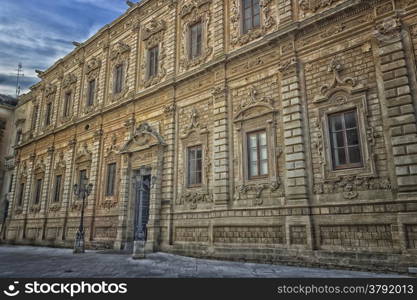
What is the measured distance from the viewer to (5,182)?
26062mm

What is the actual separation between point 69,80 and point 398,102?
18.9 meters

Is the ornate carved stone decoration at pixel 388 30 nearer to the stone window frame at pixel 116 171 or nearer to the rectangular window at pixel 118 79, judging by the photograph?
the stone window frame at pixel 116 171

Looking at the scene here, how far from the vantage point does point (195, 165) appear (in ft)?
39.9

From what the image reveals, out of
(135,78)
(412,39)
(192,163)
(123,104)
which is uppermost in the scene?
(135,78)

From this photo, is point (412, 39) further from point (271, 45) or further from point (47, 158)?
point (47, 158)

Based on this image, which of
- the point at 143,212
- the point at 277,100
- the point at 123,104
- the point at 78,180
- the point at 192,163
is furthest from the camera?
the point at 78,180

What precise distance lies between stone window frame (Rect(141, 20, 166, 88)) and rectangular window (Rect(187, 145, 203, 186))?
159 inches

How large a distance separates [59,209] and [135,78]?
868 centimetres

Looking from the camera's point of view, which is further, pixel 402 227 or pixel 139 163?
pixel 139 163

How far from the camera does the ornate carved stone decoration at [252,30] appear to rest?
1091 centimetres

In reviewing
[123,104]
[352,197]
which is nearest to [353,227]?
[352,197]

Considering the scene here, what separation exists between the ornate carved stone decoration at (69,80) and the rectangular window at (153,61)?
23.6 ft

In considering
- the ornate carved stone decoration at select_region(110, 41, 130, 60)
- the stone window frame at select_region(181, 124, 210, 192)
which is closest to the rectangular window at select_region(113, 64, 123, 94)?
the ornate carved stone decoration at select_region(110, 41, 130, 60)

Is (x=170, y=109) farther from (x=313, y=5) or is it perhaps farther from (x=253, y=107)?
(x=313, y=5)
